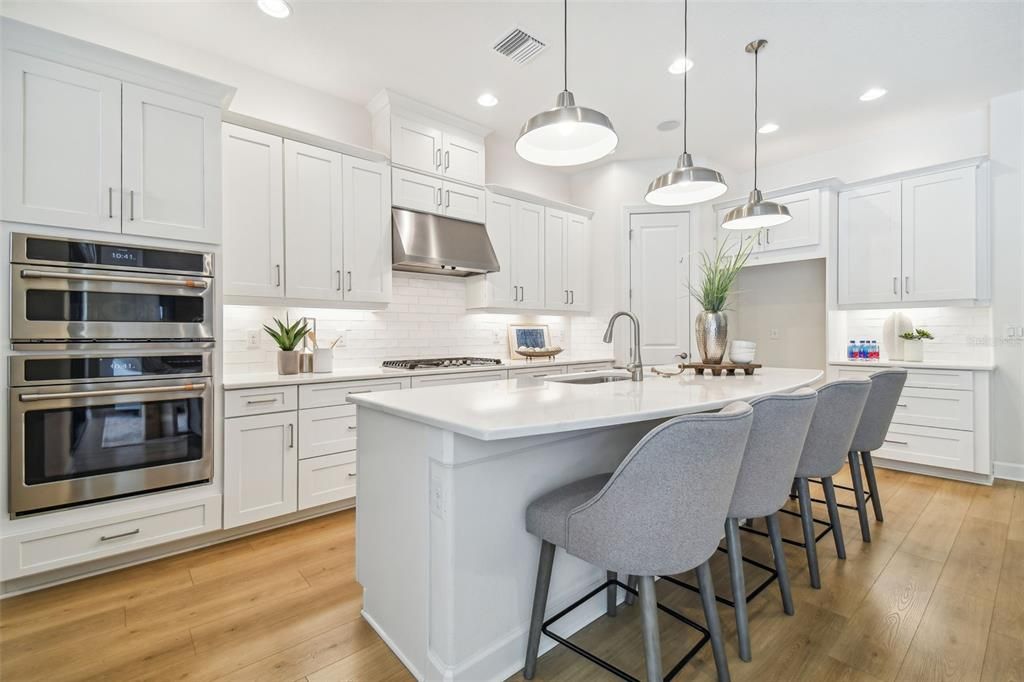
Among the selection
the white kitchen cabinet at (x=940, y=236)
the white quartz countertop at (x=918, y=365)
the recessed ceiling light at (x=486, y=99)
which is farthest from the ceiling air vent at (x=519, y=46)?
the white quartz countertop at (x=918, y=365)

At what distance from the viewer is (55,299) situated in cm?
215

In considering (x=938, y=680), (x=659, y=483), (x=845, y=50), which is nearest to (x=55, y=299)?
(x=659, y=483)

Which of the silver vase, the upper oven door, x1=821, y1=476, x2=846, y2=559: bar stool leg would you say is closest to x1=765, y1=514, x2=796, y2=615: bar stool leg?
x1=821, y1=476, x2=846, y2=559: bar stool leg

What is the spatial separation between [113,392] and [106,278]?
56 cm

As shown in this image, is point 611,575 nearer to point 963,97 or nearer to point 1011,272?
point 1011,272

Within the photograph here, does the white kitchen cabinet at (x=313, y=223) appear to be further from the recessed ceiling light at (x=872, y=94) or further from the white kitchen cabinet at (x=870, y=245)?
the white kitchen cabinet at (x=870, y=245)

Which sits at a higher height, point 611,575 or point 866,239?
point 866,239

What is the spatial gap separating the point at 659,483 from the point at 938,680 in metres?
1.33

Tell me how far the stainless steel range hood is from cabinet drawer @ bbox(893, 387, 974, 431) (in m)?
3.55

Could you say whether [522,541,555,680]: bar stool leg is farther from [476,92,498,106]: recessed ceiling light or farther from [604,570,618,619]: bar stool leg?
[476,92,498,106]: recessed ceiling light

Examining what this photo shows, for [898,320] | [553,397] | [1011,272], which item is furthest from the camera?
[898,320]

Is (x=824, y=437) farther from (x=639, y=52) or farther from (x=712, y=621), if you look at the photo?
(x=639, y=52)

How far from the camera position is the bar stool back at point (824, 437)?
2072 mm

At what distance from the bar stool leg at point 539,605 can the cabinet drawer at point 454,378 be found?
74.1 inches
